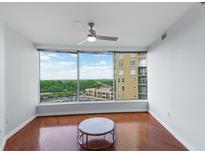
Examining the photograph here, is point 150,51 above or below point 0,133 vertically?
above

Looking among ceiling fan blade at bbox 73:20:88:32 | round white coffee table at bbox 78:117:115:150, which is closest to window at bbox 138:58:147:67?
ceiling fan blade at bbox 73:20:88:32

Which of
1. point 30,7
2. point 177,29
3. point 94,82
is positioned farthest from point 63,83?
point 177,29

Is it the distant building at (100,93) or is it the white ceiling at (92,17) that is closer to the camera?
the white ceiling at (92,17)

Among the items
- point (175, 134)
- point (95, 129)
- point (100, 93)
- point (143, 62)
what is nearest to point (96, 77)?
point (100, 93)

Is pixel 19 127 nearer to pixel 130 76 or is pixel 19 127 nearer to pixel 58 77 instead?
pixel 58 77

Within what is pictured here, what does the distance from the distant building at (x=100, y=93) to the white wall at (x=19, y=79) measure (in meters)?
1.76

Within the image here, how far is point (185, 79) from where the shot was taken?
94.6 inches

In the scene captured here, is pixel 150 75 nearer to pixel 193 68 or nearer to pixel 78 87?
pixel 193 68

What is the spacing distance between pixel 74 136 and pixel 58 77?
2.30 meters

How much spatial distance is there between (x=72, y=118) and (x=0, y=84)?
2.27m

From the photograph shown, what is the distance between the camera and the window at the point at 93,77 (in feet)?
14.6

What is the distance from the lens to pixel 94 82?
4797 millimetres

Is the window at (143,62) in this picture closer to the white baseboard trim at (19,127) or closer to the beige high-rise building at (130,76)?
the beige high-rise building at (130,76)

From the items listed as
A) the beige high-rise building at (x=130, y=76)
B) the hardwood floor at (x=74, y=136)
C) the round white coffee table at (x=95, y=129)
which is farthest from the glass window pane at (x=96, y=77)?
the round white coffee table at (x=95, y=129)
